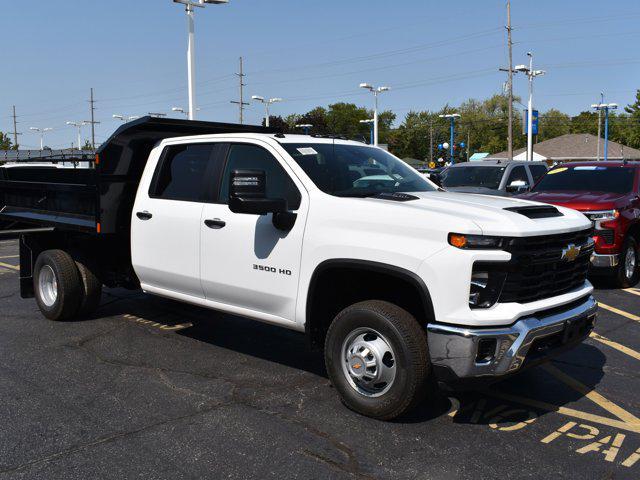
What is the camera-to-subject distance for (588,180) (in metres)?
10.1

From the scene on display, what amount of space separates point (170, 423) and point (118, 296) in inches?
180

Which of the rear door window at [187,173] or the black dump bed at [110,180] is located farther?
Result: the black dump bed at [110,180]

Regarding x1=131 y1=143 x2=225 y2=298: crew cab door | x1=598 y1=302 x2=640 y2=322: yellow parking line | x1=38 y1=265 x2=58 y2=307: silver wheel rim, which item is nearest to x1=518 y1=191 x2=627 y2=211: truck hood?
x1=598 y1=302 x2=640 y2=322: yellow parking line

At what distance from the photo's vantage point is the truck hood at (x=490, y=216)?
3893 millimetres

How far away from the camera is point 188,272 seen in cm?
551

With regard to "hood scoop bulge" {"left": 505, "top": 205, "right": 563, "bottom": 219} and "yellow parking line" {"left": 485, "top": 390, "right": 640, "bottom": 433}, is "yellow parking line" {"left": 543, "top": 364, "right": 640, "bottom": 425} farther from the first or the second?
"hood scoop bulge" {"left": 505, "top": 205, "right": 563, "bottom": 219}

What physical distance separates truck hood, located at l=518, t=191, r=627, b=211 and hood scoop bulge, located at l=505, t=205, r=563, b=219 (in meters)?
4.64

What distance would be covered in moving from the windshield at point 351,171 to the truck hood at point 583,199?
4195mm

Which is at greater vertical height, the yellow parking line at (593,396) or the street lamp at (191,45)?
Answer: the street lamp at (191,45)

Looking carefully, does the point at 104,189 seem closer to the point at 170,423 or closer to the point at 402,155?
the point at 170,423

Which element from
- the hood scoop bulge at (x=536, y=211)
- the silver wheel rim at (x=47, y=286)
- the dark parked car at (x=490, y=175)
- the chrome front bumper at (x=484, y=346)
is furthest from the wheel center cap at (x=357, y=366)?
the dark parked car at (x=490, y=175)

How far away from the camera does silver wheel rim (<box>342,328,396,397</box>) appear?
13.8 feet

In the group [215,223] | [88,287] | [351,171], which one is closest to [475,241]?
[351,171]

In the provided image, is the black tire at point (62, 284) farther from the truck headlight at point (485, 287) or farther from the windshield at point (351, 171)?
the truck headlight at point (485, 287)
